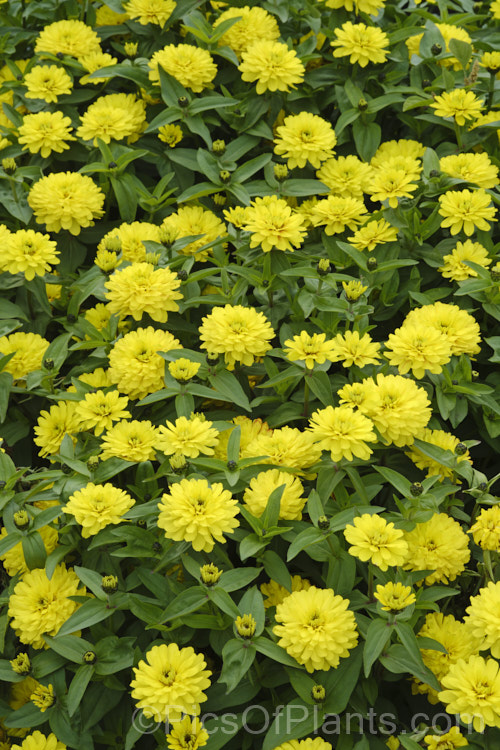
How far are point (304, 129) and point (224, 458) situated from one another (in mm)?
1081

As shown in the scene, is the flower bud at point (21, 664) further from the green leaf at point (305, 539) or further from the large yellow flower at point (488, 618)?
the large yellow flower at point (488, 618)

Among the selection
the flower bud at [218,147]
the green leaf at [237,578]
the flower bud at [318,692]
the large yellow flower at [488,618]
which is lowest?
the flower bud at [318,692]

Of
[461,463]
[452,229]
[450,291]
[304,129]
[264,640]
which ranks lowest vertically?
[264,640]

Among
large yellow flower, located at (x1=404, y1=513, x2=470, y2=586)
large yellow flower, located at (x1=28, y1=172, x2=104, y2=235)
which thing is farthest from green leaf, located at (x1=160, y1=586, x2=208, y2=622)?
large yellow flower, located at (x1=28, y1=172, x2=104, y2=235)

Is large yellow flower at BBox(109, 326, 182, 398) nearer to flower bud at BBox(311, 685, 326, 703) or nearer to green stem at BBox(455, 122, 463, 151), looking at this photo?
flower bud at BBox(311, 685, 326, 703)

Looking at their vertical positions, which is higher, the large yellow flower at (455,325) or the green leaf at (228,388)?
the large yellow flower at (455,325)

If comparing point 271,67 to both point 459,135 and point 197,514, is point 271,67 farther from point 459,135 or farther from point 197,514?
point 197,514

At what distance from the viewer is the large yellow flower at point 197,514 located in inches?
62.4

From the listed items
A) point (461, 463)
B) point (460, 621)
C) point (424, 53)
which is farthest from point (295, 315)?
point (424, 53)

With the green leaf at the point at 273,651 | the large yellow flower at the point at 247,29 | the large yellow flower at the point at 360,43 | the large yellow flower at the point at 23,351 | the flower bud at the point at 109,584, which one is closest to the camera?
the green leaf at the point at 273,651

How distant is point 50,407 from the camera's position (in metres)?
2.09

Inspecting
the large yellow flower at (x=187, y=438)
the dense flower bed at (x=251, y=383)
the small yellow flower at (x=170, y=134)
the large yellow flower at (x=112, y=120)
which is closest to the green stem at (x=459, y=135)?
the dense flower bed at (x=251, y=383)

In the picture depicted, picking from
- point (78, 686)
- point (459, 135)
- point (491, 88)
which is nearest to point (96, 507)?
point (78, 686)

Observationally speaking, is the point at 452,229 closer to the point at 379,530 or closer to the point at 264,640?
the point at 379,530
